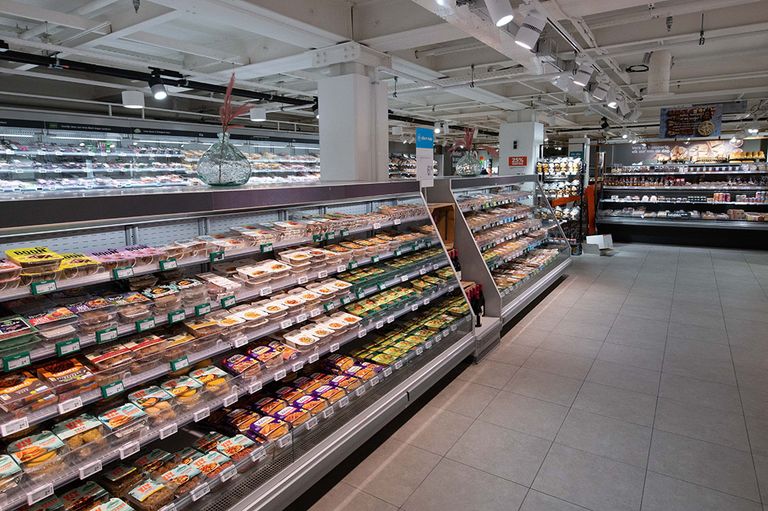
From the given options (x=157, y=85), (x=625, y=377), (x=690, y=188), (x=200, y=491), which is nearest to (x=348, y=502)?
(x=200, y=491)

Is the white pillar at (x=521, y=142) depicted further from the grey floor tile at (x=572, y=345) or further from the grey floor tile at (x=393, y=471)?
the grey floor tile at (x=393, y=471)

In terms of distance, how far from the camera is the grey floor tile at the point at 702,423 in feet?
11.3

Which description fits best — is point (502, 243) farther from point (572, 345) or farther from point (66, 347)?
point (66, 347)

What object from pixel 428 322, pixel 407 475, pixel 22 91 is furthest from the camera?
pixel 22 91

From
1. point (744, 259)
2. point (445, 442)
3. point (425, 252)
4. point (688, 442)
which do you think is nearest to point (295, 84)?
point (425, 252)

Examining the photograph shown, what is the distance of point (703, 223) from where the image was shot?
464 inches

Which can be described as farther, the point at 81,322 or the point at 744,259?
the point at 744,259

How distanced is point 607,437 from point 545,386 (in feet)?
2.87

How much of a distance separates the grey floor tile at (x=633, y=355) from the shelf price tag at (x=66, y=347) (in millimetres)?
4774

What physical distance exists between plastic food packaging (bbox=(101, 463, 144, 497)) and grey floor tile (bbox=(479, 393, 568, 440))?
2.54 m

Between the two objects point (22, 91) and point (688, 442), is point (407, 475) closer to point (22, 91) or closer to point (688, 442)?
point (688, 442)

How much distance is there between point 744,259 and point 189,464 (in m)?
12.1

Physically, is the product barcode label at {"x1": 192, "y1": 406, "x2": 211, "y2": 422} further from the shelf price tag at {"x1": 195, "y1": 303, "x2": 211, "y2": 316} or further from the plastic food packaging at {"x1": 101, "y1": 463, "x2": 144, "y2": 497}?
the shelf price tag at {"x1": 195, "y1": 303, "x2": 211, "y2": 316}

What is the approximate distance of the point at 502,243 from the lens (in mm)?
7152
